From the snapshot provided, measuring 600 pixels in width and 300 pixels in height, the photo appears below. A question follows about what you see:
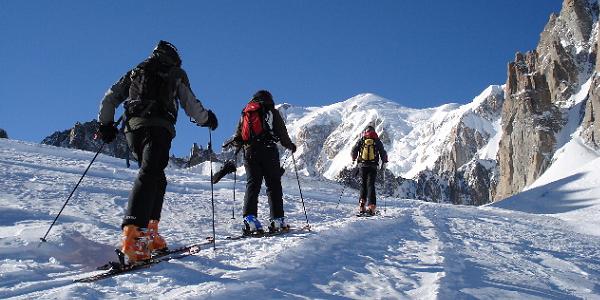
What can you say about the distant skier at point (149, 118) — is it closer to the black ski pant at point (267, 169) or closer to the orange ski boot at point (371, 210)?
the black ski pant at point (267, 169)

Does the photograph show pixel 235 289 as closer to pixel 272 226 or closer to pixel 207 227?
pixel 272 226

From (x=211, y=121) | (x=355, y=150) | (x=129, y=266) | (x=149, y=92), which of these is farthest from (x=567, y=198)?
(x=129, y=266)

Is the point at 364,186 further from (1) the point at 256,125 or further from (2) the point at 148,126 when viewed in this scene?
(2) the point at 148,126

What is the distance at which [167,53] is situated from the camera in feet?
17.8

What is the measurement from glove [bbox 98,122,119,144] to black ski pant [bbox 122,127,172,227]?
0.18m

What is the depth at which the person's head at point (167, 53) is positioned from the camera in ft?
17.6

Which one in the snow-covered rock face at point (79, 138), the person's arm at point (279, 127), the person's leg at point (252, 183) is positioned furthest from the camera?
the snow-covered rock face at point (79, 138)

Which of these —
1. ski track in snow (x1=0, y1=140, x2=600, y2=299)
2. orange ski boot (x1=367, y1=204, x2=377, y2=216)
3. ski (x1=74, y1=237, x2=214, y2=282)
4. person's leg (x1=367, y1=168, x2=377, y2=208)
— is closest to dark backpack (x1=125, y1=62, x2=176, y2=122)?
ski (x1=74, y1=237, x2=214, y2=282)

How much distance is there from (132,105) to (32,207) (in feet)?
13.6

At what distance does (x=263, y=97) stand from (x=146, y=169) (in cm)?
288

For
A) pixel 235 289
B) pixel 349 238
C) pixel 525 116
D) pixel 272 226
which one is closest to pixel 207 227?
pixel 272 226

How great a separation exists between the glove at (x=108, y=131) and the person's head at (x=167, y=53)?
879mm

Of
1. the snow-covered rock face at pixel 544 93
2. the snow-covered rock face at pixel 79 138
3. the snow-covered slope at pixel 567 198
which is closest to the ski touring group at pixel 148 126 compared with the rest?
the snow-covered slope at pixel 567 198

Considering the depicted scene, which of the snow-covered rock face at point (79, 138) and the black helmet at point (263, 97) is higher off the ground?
the snow-covered rock face at point (79, 138)
